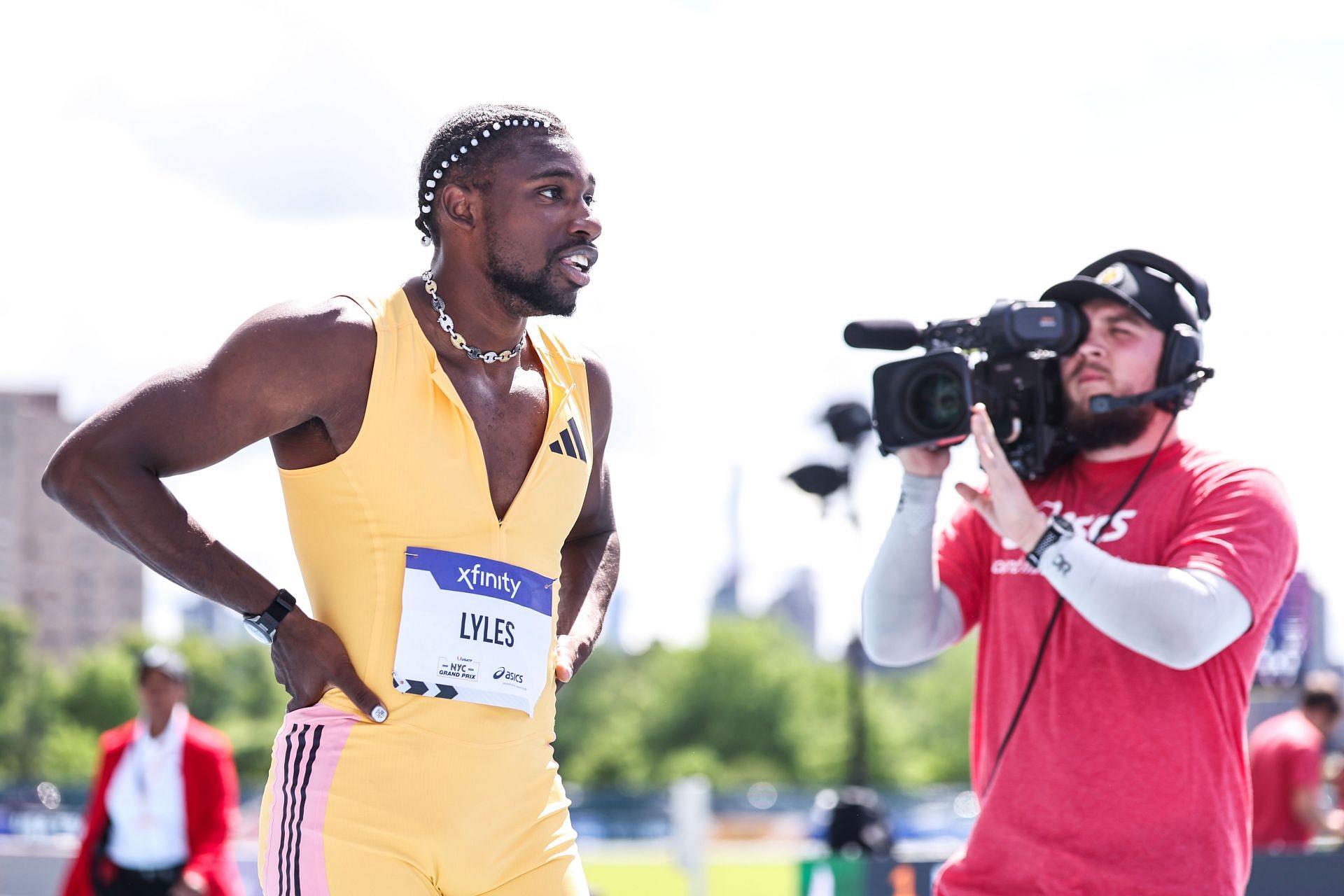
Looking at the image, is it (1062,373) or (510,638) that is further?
(1062,373)

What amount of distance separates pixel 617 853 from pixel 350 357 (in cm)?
1538

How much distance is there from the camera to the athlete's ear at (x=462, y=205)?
296 centimetres

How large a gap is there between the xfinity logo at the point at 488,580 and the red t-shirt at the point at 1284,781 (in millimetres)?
6478

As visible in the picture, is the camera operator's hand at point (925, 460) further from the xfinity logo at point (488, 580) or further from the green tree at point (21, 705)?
the green tree at point (21, 705)

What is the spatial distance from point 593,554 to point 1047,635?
102cm

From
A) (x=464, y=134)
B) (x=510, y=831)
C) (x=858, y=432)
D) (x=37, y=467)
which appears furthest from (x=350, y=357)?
(x=37, y=467)

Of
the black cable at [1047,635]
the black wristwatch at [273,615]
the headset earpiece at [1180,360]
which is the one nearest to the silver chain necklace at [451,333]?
the black wristwatch at [273,615]

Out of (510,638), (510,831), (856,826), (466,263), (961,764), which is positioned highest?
(466,263)

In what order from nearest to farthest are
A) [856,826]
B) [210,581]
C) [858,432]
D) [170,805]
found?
[210,581]
[858,432]
[170,805]
[856,826]

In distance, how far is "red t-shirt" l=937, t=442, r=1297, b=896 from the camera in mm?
2865

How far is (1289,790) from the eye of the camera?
8.03 m

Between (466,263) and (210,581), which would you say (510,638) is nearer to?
(210,581)

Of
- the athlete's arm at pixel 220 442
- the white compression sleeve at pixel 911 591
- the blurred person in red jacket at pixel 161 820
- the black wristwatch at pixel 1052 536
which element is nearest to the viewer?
the athlete's arm at pixel 220 442

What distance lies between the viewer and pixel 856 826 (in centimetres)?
798
